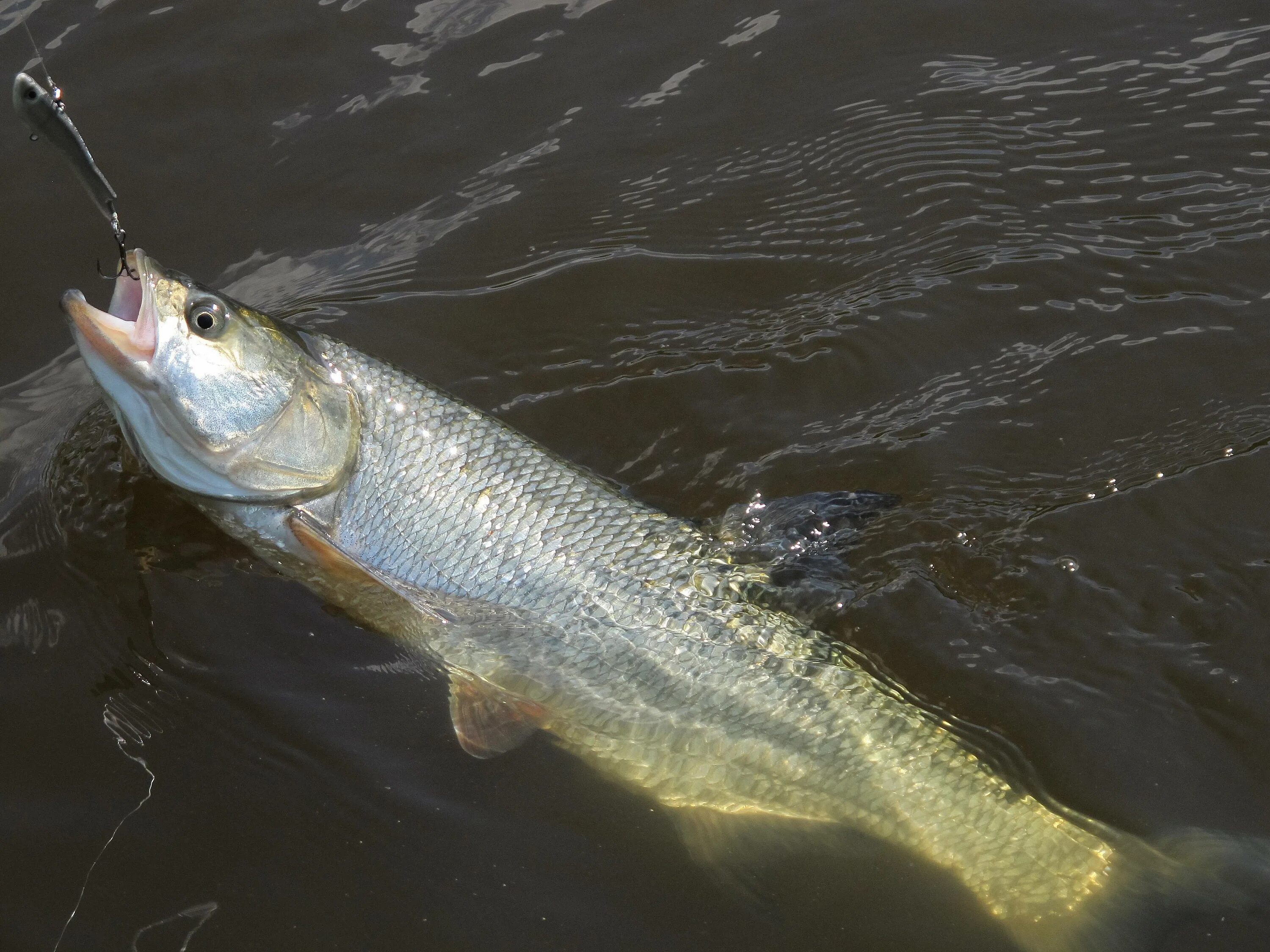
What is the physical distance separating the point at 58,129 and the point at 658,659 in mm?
2186

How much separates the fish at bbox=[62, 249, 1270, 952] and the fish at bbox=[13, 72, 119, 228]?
230mm

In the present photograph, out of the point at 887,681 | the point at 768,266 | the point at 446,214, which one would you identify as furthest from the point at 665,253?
the point at 887,681

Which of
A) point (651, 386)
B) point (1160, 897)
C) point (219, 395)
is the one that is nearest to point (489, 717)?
point (219, 395)

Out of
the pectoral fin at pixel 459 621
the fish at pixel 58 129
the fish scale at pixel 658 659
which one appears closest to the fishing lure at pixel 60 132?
the fish at pixel 58 129

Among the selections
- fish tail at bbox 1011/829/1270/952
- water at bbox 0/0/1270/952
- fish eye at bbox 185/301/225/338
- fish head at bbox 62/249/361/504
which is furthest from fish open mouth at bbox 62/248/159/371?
fish tail at bbox 1011/829/1270/952

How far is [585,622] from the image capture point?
3541 millimetres

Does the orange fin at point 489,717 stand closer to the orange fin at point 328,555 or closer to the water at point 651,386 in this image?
the water at point 651,386

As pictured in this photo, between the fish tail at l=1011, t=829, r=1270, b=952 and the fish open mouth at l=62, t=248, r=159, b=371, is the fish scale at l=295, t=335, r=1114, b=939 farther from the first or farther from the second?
the fish open mouth at l=62, t=248, r=159, b=371

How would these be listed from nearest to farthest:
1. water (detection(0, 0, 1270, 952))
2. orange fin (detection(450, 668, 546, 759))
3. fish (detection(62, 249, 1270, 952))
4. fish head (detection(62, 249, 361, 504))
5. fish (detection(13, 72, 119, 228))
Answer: fish (detection(13, 72, 119, 228)), fish (detection(62, 249, 1270, 952)), water (detection(0, 0, 1270, 952)), orange fin (detection(450, 668, 546, 759)), fish head (detection(62, 249, 361, 504))

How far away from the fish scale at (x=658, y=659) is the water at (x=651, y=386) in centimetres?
16

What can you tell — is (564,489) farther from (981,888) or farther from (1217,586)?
(1217,586)

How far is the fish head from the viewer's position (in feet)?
12.0

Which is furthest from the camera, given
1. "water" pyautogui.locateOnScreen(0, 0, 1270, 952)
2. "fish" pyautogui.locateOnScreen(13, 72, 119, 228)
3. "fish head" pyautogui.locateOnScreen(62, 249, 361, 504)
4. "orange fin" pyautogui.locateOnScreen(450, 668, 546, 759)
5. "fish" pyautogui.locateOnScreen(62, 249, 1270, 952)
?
"fish head" pyautogui.locateOnScreen(62, 249, 361, 504)

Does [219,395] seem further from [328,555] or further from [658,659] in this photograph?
[658,659]
